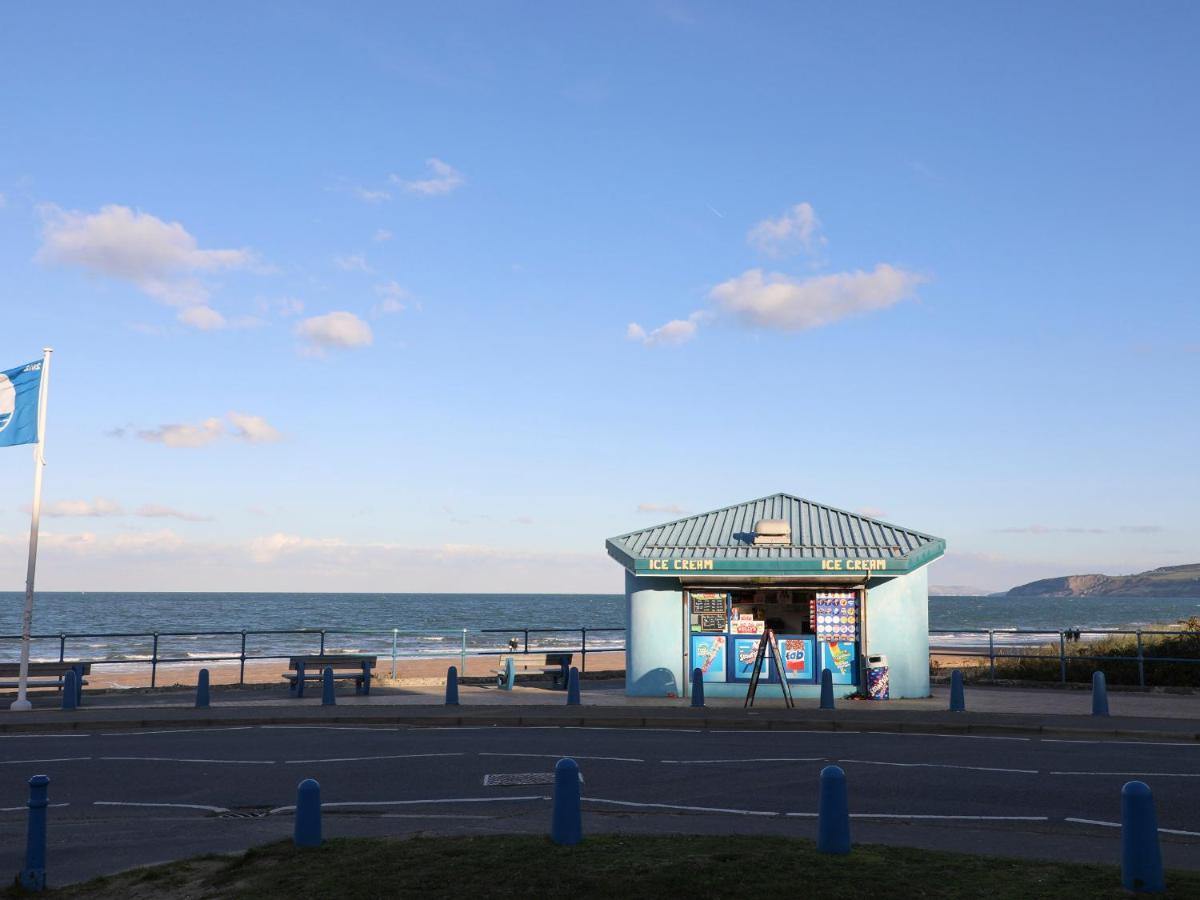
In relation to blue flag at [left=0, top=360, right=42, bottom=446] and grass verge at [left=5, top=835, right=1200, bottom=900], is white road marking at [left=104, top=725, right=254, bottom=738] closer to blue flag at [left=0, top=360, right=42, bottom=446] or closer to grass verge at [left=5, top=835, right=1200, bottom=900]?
blue flag at [left=0, top=360, right=42, bottom=446]

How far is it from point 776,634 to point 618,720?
577cm

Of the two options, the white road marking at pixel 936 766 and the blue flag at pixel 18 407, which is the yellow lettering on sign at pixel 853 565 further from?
the blue flag at pixel 18 407

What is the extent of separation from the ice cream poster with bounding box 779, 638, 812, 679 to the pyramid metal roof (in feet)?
5.37

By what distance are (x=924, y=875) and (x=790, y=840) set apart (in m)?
1.42

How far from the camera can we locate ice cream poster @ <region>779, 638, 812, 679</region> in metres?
24.4

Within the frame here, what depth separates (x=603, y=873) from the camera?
27.3 feet

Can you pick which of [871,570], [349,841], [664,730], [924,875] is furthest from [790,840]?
[871,570]

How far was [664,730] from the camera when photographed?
19.5 meters

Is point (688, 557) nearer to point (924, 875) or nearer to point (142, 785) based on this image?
point (142, 785)

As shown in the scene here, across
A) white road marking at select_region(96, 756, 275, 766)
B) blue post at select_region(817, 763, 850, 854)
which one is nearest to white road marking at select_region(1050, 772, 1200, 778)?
blue post at select_region(817, 763, 850, 854)

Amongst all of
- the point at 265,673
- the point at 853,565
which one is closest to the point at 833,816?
the point at 853,565

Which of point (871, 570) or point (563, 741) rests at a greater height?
point (871, 570)

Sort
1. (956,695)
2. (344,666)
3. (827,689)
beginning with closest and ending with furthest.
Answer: (956,695) → (827,689) → (344,666)

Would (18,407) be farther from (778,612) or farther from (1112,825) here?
(1112,825)
